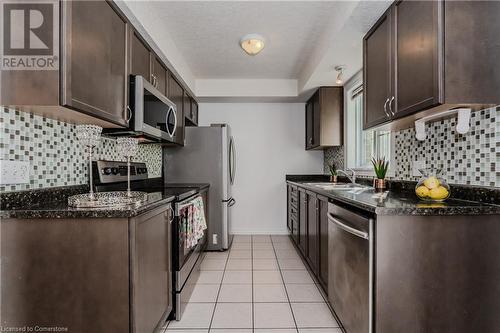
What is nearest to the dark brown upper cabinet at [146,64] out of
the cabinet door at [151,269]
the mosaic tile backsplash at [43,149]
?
the mosaic tile backsplash at [43,149]

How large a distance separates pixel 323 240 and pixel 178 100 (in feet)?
7.09

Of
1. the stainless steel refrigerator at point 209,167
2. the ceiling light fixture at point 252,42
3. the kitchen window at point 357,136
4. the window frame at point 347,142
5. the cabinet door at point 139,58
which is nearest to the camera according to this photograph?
the cabinet door at point 139,58

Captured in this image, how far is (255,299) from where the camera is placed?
217 cm

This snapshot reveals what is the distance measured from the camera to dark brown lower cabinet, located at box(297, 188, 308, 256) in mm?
2826

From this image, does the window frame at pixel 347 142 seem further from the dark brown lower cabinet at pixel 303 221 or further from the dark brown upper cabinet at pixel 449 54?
the dark brown upper cabinet at pixel 449 54

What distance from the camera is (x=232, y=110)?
4.33 meters

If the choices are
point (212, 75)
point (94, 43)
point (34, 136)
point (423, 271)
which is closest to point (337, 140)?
point (212, 75)

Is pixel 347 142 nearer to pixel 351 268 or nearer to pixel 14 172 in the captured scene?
pixel 351 268

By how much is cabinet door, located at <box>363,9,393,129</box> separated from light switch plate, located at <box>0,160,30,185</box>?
2163mm

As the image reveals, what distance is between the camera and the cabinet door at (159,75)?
89.4 inches

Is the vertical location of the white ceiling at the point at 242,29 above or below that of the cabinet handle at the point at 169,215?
above

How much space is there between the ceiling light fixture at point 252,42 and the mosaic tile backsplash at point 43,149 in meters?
1.69

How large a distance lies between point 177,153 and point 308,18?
6.93ft

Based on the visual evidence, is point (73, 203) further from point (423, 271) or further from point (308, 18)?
point (308, 18)
